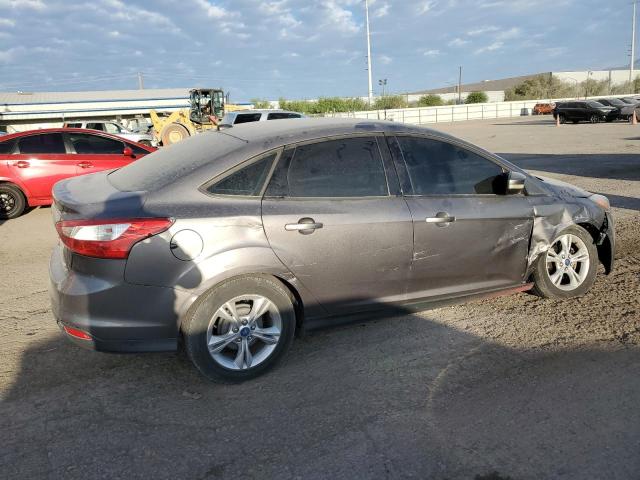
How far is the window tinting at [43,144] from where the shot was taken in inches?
338

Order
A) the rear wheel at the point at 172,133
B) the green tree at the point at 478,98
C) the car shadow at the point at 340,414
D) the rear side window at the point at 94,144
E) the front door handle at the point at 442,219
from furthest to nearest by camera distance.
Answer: the green tree at the point at 478,98
the rear wheel at the point at 172,133
the rear side window at the point at 94,144
the front door handle at the point at 442,219
the car shadow at the point at 340,414

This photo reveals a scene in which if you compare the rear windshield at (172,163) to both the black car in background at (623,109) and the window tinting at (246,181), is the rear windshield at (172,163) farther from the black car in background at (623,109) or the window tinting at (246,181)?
the black car in background at (623,109)

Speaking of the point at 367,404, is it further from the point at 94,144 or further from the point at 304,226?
the point at 94,144

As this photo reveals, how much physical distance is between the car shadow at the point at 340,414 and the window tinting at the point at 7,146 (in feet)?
19.5

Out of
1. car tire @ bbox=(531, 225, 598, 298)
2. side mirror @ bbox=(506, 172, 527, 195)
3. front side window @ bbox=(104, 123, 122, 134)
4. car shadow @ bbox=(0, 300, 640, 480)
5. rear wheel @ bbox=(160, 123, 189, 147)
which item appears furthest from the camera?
front side window @ bbox=(104, 123, 122, 134)

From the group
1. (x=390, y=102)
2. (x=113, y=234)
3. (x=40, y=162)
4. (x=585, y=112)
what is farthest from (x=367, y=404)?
(x=390, y=102)

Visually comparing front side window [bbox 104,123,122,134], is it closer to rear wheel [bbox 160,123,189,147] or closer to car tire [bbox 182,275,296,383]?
rear wheel [bbox 160,123,189,147]

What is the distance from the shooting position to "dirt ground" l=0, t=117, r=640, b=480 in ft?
8.41

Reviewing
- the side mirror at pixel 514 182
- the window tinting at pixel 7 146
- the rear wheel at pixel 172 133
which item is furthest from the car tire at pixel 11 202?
the rear wheel at pixel 172 133

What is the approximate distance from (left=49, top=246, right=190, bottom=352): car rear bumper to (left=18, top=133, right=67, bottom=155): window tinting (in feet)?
21.7

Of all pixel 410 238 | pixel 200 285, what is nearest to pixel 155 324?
pixel 200 285

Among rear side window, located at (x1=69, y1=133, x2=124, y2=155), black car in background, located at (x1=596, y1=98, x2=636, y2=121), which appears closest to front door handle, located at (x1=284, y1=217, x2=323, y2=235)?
rear side window, located at (x1=69, y1=133, x2=124, y2=155)

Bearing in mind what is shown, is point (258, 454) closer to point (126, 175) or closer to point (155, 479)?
point (155, 479)

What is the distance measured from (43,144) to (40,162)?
395 mm
